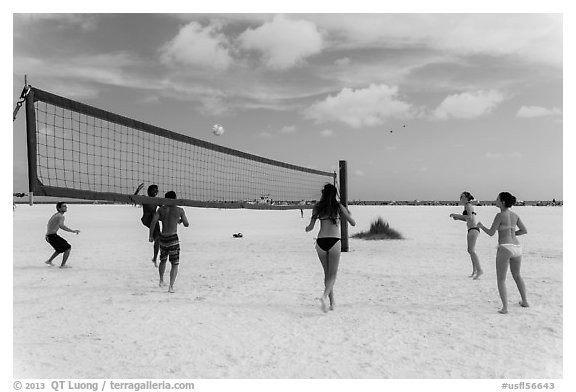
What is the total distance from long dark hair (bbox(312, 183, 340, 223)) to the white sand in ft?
3.76

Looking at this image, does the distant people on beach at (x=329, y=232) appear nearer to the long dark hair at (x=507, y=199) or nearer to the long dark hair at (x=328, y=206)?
the long dark hair at (x=328, y=206)

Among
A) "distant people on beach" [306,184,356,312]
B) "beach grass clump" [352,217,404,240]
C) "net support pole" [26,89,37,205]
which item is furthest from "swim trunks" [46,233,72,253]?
"beach grass clump" [352,217,404,240]

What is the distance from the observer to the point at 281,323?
4.98 m

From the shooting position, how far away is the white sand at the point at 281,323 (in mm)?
3791

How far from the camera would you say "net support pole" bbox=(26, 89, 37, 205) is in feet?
14.9

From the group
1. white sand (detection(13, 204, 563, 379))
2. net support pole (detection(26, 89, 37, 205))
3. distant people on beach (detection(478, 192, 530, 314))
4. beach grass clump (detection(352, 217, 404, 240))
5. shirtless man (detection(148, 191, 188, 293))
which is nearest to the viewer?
white sand (detection(13, 204, 563, 379))

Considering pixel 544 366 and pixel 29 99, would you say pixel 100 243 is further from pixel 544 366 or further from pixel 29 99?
pixel 544 366

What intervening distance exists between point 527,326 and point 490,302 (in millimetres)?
1053

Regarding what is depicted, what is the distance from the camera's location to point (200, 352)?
161 inches

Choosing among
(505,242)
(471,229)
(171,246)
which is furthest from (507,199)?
(171,246)

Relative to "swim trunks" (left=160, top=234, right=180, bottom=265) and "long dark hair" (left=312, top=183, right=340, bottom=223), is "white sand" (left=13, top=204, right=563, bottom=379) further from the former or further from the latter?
"long dark hair" (left=312, top=183, right=340, bottom=223)

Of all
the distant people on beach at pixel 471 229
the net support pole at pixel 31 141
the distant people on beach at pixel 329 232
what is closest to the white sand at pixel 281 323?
the distant people on beach at pixel 471 229

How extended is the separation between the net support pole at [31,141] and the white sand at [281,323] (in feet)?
5.02

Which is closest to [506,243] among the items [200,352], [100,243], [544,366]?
[544,366]
